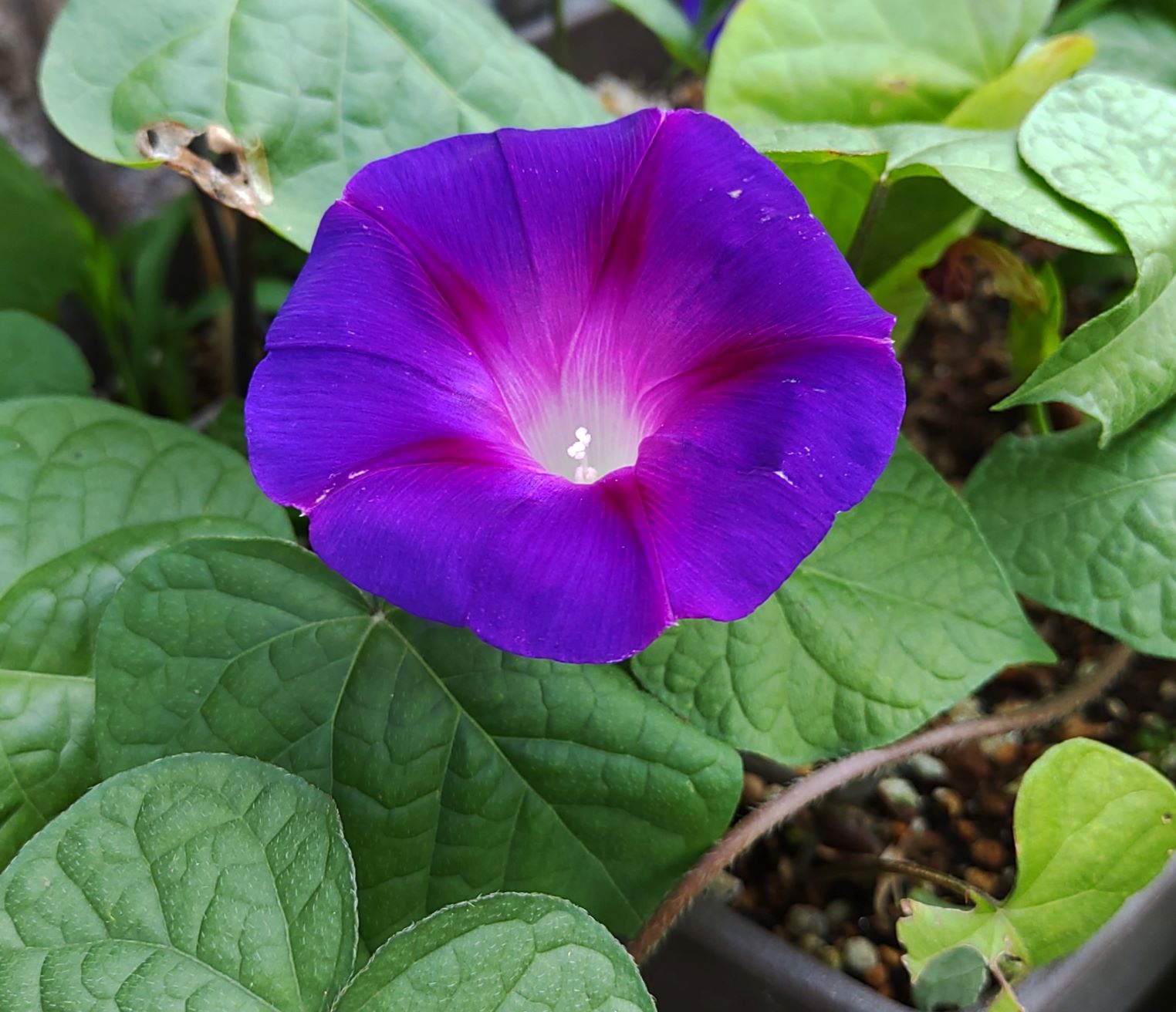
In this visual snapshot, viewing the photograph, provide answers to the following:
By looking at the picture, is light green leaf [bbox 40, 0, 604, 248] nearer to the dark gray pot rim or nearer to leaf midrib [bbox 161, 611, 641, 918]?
leaf midrib [bbox 161, 611, 641, 918]

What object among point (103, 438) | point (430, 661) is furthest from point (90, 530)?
point (430, 661)

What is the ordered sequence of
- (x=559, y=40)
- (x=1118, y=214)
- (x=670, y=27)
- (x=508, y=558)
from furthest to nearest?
(x=559, y=40) → (x=670, y=27) → (x=1118, y=214) → (x=508, y=558)

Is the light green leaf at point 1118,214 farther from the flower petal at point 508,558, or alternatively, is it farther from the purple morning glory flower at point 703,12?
the purple morning glory flower at point 703,12

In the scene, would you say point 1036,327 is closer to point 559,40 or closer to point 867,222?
point 867,222

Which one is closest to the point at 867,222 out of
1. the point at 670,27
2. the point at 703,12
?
the point at 670,27

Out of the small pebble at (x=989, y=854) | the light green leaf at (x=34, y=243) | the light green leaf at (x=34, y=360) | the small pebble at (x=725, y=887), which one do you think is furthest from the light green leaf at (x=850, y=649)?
the light green leaf at (x=34, y=243)

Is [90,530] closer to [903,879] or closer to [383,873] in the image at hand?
[383,873]
